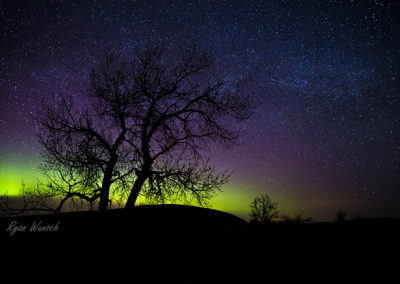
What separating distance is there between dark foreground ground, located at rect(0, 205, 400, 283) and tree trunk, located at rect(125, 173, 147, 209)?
188 inches

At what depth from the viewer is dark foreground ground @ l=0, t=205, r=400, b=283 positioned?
272cm

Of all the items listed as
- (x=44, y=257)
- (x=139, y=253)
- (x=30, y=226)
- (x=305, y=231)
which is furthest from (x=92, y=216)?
(x=305, y=231)

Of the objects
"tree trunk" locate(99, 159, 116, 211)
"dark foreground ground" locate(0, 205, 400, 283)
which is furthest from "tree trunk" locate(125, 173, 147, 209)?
"dark foreground ground" locate(0, 205, 400, 283)

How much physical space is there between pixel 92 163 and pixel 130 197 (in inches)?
87.5

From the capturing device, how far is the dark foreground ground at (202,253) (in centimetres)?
272

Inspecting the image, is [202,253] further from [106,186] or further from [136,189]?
[106,186]

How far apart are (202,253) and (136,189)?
7218 mm

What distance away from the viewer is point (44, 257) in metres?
4.09

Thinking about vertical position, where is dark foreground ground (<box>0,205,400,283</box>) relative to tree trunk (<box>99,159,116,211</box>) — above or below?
below

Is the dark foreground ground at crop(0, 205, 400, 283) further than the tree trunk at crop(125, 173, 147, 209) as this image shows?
No

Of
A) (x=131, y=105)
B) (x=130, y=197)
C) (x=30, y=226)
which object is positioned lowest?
(x=30, y=226)

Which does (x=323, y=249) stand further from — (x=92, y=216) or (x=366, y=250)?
(x=92, y=216)

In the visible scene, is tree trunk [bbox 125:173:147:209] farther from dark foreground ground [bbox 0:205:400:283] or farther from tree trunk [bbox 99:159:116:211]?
dark foreground ground [bbox 0:205:400:283]

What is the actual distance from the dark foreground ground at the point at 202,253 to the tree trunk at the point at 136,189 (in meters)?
4.77
